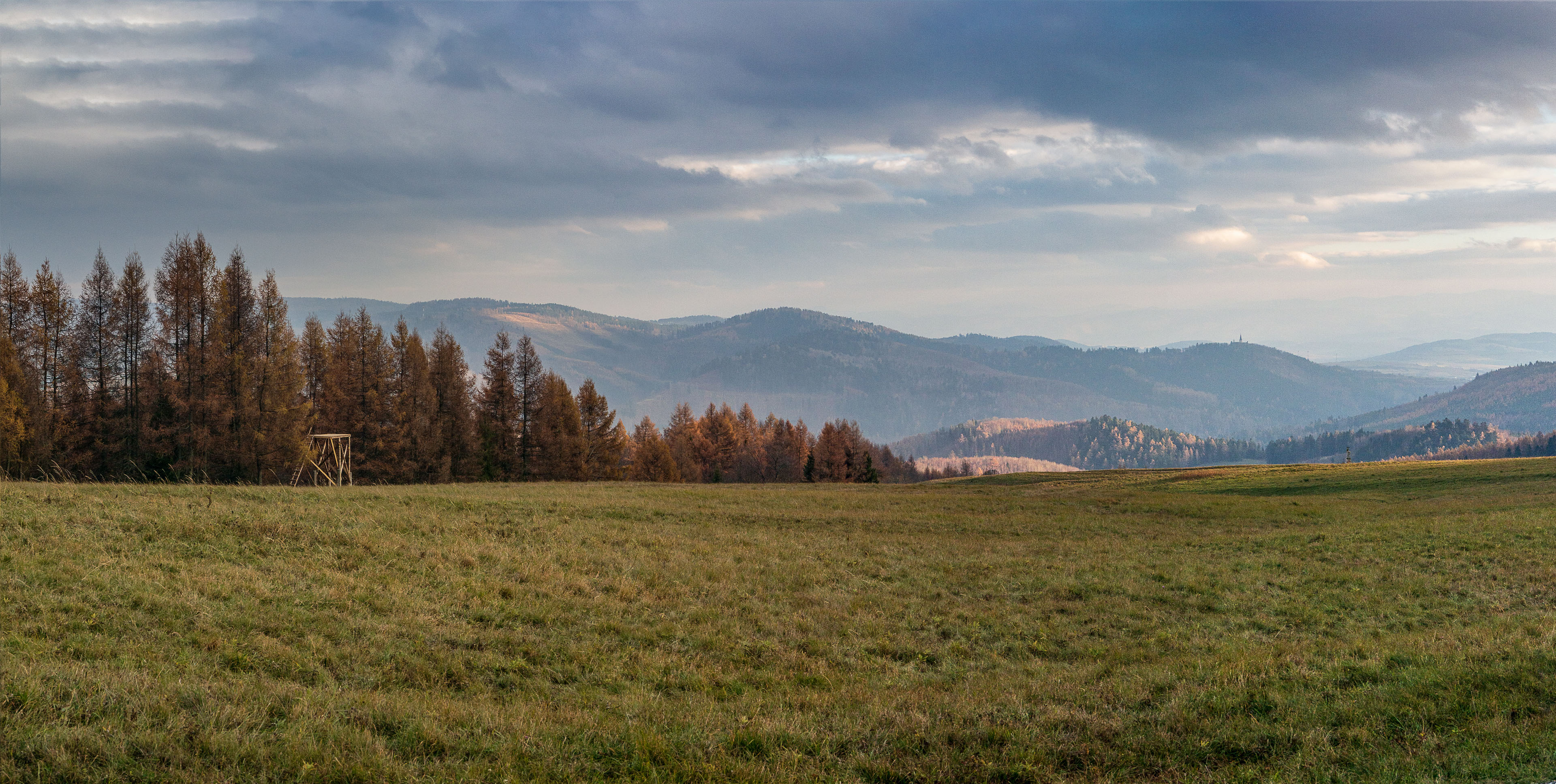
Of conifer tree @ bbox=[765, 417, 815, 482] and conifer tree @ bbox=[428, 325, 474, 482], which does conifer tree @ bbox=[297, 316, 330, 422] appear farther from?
conifer tree @ bbox=[765, 417, 815, 482]

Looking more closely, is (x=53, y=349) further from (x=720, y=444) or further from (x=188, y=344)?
(x=720, y=444)

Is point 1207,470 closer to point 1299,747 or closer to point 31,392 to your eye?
point 1299,747

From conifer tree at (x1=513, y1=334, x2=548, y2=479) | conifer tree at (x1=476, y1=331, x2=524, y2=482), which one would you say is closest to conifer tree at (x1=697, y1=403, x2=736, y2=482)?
conifer tree at (x1=513, y1=334, x2=548, y2=479)

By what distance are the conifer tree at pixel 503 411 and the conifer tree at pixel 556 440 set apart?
5.30 ft

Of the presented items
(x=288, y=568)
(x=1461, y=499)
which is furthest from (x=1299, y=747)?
(x=1461, y=499)

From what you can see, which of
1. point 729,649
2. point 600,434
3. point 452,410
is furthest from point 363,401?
→ point 729,649

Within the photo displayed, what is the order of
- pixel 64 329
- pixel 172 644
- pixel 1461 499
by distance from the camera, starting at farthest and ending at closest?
pixel 64 329, pixel 1461 499, pixel 172 644

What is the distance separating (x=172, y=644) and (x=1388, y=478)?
59709 millimetres

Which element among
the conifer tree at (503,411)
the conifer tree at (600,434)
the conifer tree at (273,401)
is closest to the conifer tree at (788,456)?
the conifer tree at (600,434)

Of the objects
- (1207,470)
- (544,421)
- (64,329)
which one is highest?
(64,329)

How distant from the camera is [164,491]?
2142 centimetres

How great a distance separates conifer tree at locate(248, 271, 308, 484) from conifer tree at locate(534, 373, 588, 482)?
60.7ft

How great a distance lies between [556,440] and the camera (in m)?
62.4

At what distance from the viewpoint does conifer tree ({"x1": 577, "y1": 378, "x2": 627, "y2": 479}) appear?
70062mm
